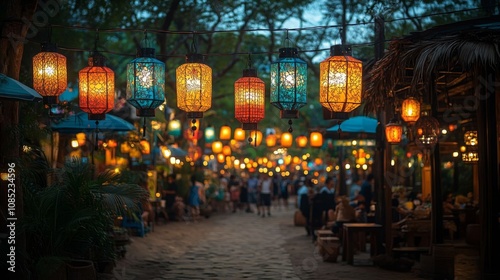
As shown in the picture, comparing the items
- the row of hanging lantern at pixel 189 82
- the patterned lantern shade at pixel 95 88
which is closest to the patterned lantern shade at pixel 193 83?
the row of hanging lantern at pixel 189 82

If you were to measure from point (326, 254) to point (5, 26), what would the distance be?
8.89 m

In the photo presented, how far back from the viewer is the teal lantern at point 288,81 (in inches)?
442

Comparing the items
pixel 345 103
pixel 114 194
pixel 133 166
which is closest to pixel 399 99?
pixel 345 103

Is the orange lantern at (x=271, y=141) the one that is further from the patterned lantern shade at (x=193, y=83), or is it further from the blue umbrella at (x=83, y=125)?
the patterned lantern shade at (x=193, y=83)

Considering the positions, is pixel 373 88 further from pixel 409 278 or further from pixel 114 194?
pixel 114 194

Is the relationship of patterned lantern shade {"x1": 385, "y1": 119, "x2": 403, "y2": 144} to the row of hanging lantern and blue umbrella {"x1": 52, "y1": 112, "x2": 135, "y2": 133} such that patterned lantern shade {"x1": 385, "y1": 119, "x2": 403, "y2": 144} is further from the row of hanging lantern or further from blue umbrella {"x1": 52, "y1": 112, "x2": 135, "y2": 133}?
blue umbrella {"x1": 52, "y1": 112, "x2": 135, "y2": 133}

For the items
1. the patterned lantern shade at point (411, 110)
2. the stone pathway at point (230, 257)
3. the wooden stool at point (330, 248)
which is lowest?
the stone pathway at point (230, 257)

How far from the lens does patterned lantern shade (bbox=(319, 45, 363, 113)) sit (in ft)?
35.3

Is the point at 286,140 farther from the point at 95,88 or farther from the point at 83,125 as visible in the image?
the point at 95,88

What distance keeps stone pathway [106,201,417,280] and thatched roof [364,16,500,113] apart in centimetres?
390

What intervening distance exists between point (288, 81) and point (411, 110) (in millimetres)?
4513

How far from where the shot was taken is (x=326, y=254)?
16203mm

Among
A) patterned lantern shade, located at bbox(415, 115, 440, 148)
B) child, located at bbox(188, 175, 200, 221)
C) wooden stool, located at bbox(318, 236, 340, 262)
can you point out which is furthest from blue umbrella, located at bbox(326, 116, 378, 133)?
child, located at bbox(188, 175, 200, 221)

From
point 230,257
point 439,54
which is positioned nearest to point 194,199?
point 230,257
